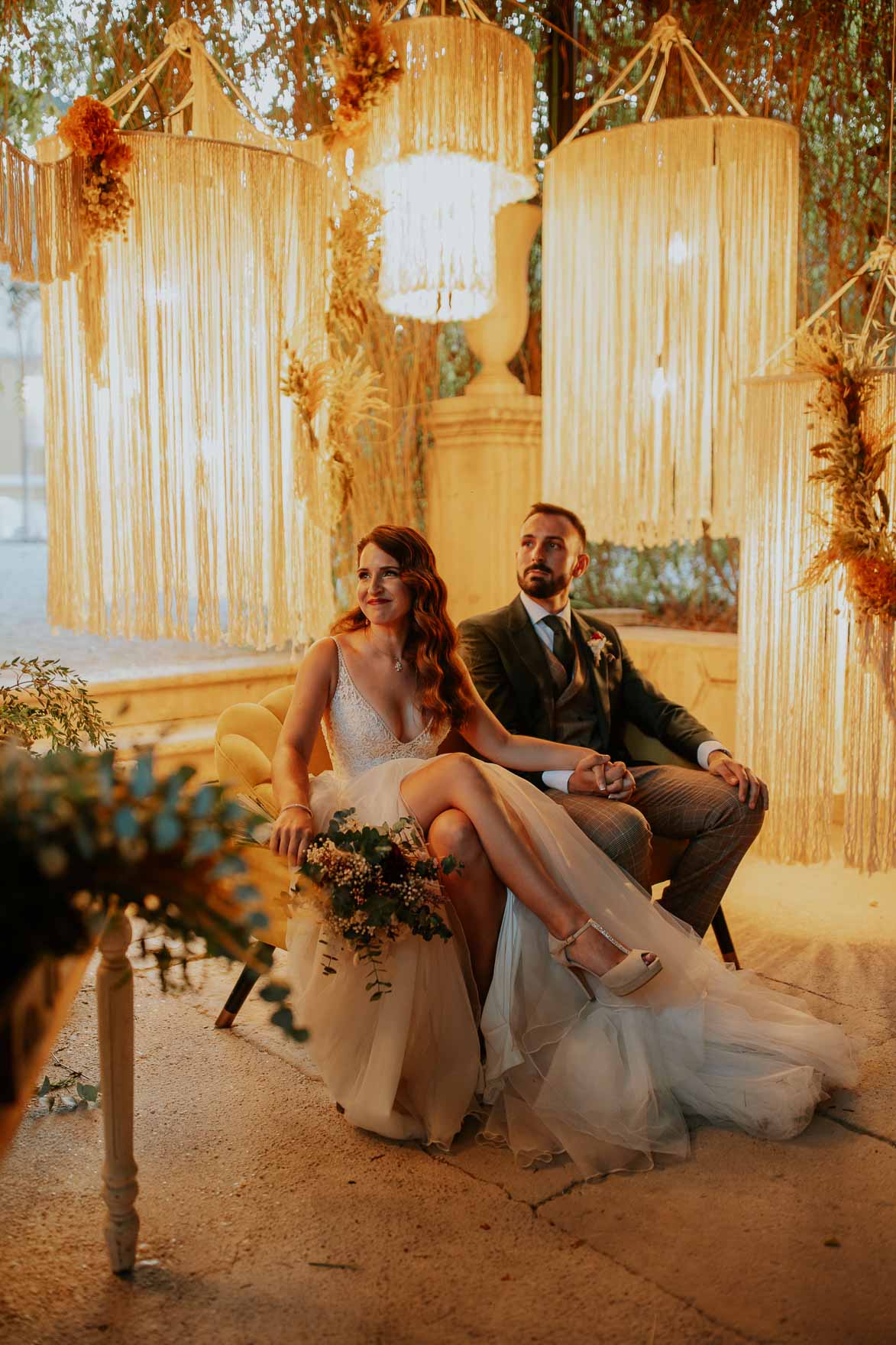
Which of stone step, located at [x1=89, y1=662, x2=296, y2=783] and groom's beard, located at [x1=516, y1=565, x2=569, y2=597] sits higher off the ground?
groom's beard, located at [x1=516, y1=565, x2=569, y2=597]

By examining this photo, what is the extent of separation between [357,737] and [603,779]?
0.59 metres

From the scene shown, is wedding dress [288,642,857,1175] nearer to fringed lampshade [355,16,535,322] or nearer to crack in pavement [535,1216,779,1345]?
crack in pavement [535,1216,779,1345]

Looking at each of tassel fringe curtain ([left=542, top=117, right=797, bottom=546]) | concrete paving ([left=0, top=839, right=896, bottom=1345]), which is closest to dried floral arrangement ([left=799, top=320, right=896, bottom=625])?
tassel fringe curtain ([left=542, top=117, right=797, bottom=546])

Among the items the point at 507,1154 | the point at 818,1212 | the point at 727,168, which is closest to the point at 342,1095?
the point at 507,1154

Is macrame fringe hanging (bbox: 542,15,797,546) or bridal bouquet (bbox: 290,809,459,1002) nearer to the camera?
bridal bouquet (bbox: 290,809,459,1002)

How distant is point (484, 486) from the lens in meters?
4.52

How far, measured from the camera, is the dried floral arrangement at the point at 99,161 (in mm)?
2564

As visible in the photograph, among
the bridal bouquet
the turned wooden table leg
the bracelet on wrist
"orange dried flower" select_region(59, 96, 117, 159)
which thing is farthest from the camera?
"orange dried flower" select_region(59, 96, 117, 159)

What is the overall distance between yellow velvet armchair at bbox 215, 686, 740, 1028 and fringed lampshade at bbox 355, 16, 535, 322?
1241 mm

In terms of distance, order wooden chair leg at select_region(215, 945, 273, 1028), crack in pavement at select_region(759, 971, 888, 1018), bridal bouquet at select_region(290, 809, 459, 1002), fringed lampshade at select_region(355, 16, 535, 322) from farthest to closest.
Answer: fringed lampshade at select_region(355, 16, 535, 322) < crack in pavement at select_region(759, 971, 888, 1018) < wooden chair leg at select_region(215, 945, 273, 1028) < bridal bouquet at select_region(290, 809, 459, 1002)

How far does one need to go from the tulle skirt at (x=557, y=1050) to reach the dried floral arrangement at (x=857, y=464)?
1.15 m

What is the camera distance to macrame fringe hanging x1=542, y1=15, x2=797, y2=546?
3.19 m

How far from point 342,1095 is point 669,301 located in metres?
2.21

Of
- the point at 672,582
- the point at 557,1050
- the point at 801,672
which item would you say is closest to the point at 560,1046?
the point at 557,1050
